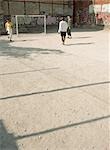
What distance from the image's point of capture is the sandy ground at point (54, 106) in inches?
181

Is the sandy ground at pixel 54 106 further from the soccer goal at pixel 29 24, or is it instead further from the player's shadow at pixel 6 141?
the soccer goal at pixel 29 24

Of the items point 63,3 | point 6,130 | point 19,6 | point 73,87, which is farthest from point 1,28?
point 6,130

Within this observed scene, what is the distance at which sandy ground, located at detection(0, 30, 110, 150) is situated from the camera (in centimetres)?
461

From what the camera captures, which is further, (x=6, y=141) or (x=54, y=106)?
(x=54, y=106)

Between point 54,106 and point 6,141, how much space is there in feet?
5.88

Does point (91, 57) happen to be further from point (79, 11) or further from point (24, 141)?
point (79, 11)

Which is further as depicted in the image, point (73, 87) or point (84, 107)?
point (73, 87)

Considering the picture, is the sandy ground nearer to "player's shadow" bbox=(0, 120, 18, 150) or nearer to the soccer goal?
"player's shadow" bbox=(0, 120, 18, 150)

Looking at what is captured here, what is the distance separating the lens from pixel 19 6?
2911 centimetres

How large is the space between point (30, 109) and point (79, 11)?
96.5ft

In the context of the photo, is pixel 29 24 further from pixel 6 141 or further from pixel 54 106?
pixel 6 141

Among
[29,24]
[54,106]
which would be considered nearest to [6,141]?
[54,106]

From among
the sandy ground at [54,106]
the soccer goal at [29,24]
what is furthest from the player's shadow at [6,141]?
the soccer goal at [29,24]

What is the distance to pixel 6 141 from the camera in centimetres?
457
